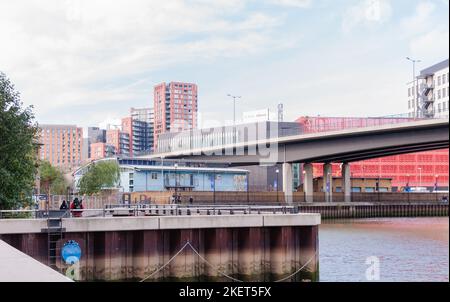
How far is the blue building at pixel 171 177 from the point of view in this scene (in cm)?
10744

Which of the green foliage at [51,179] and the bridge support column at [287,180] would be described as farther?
the green foliage at [51,179]

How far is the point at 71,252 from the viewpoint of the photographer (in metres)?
28.7

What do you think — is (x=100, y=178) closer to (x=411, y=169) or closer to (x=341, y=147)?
(x=341, y=147)

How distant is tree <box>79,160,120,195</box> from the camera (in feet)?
328

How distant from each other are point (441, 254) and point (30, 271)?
139 ft

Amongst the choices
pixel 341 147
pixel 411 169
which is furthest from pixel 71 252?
pixel 411 169

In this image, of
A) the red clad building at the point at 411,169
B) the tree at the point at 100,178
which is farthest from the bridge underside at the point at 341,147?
the red clad building at the point at 411,169

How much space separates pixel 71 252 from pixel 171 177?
81595 millimetres

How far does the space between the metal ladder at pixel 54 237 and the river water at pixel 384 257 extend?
47.4 ft

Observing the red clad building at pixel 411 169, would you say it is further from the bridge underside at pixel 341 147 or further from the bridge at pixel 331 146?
the bridge underside at pixel 341 147

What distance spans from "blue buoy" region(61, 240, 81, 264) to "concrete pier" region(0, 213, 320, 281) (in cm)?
30

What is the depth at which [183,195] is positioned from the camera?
9606 cm

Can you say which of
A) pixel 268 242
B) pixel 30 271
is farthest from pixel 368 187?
pixel 30 271
